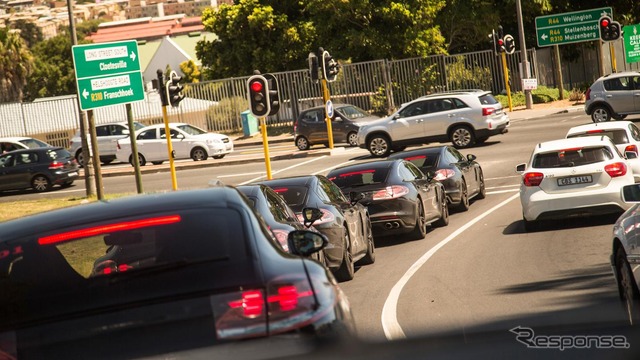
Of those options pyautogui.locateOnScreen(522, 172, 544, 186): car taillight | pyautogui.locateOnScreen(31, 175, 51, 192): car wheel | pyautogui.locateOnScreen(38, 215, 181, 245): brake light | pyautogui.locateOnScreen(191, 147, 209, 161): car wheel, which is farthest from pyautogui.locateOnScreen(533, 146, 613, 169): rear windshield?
pyautogui.locateOnScreen(191, 147, 209, 161): car wheel

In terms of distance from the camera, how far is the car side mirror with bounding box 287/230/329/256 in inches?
252

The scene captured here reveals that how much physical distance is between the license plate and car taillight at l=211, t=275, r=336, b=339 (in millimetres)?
12229

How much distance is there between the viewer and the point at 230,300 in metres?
4.57

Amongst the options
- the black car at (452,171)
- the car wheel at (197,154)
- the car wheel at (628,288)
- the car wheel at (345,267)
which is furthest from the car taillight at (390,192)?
the car wheel at (197,154)

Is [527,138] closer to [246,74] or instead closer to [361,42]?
[361,42]

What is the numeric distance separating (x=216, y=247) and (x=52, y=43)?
4964 inches

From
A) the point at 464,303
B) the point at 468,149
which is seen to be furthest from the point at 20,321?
the point at 468,149

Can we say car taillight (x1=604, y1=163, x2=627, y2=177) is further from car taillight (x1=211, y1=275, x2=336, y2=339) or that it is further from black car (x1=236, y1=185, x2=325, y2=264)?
car taillight (x1=211, y1=275, x2=336, y2=339)

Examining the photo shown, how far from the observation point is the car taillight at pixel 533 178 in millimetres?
16625

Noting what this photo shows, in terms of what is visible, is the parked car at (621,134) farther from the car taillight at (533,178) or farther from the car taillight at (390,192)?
the car taillight at (390,192)

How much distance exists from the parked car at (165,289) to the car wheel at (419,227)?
40.7 feet

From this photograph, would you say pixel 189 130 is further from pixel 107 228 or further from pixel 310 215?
pixel 107 228

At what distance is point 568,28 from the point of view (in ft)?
166

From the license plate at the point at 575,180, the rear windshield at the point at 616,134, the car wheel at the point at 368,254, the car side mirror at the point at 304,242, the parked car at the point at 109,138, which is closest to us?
the car side mirror at the point at 304,242
